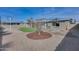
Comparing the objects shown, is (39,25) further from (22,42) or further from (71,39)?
(71,39)

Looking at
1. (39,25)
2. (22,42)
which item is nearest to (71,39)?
(39,25)

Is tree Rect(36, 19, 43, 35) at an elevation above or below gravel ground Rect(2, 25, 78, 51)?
above

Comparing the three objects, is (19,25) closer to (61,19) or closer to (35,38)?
(35,38)

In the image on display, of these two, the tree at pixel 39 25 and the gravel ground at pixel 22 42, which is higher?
the tree at pixel 39 25

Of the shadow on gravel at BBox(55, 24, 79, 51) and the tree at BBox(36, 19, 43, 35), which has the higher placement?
the tree at BBox(36, 19, 43, 35)

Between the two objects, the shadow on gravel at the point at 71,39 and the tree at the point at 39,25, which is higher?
the tree at the point at 39,25

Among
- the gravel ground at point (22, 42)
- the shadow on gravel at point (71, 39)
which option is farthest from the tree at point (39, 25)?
the shadow on gravel at point (71, 39)

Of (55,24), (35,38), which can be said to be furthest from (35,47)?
(55,24)

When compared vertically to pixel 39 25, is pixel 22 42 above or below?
below

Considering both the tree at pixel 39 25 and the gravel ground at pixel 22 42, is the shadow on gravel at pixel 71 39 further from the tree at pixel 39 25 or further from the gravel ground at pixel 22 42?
the tree at pixel 39 25

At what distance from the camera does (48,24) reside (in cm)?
207

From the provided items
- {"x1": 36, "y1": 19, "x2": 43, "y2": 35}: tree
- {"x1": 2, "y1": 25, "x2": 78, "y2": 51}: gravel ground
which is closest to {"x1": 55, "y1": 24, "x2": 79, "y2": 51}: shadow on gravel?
{"x1": 2, "y1": 25, "x2": 78, "y2": 51}: gravel ground

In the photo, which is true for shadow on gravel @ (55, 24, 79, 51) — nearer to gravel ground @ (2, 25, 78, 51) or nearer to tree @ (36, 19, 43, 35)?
gravel ground @ (2, 25, 78, 51)
